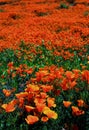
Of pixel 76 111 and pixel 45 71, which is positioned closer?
pixel 76 111

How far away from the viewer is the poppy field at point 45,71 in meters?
5.68

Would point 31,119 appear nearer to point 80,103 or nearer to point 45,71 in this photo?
point 80,103

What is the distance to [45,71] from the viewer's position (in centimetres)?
636

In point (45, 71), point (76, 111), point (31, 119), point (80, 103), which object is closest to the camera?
point (31, 119)

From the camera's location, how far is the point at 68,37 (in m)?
14.0

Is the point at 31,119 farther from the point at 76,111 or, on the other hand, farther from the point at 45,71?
the point at 45,71

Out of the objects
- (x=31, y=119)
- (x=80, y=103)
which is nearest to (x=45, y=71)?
(x=80, y=103)

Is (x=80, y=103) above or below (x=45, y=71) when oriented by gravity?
below

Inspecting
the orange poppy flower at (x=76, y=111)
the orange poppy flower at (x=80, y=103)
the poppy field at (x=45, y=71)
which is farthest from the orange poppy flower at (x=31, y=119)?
the orange poppy flower at (x=80, y=103)

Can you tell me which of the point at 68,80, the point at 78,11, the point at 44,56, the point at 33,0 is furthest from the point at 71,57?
the point at 33,0

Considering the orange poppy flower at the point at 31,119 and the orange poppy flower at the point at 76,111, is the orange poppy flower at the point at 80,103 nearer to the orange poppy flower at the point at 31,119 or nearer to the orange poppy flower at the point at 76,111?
the orange poppy flower at the point at 76,111

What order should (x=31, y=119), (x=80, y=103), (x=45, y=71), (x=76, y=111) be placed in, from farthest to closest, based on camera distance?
(x=45, y=71)
(x=80, y=103)
(x=76, y=111)
(x=31, y=119)

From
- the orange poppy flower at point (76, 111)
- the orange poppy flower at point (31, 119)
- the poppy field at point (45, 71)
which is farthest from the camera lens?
the poppy field at point (45, 71)

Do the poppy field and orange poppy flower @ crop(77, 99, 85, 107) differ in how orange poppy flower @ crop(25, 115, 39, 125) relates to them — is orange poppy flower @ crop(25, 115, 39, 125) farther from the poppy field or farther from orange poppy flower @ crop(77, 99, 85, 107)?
orange poppy flower @ crop(77, 99, 85, 107)
